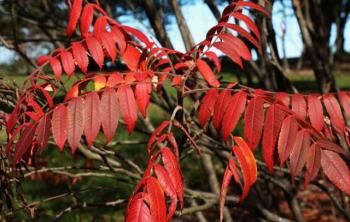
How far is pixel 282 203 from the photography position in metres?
4.68

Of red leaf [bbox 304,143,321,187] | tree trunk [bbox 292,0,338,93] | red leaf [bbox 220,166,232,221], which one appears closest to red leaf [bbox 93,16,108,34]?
red leaf [bbox 220,166,232,221]

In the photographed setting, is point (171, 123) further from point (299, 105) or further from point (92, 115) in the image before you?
point (299, 105)

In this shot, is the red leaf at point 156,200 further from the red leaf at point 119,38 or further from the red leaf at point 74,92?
the red leaf at point 119,38

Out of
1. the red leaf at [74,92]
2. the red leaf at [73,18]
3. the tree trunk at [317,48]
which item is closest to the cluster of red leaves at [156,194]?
the red leaf at [74,92]

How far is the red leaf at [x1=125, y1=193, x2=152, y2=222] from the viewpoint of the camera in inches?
34.0

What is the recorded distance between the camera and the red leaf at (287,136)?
927mm

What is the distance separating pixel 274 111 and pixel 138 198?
353mm

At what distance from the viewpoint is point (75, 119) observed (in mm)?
1012

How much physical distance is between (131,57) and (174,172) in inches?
20.4

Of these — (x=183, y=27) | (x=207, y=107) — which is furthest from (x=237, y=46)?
(x=183, y=27)

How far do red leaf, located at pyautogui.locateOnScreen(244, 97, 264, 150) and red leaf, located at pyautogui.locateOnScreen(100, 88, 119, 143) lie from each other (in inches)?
11.4

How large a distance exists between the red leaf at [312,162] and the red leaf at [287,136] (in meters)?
0.04

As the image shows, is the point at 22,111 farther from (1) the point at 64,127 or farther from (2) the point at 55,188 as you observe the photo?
(2) the point at 55,188

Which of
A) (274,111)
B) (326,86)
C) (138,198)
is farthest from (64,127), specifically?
(326,86)
